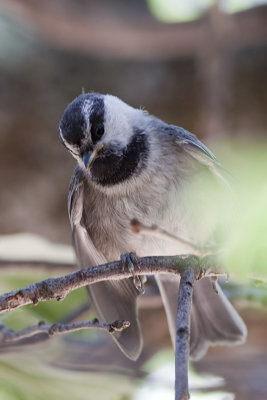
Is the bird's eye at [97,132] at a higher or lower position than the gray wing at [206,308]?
higher

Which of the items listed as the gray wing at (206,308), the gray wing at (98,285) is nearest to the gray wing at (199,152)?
the gray wing at (206,308)

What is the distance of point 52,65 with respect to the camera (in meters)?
2.58

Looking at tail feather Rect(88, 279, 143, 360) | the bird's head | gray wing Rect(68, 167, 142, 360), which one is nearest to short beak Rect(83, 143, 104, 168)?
the bird's head

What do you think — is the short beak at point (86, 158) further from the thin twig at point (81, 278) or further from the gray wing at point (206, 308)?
the thin twig at point (81, 278)

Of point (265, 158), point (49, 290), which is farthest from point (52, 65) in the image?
point (265, 158)

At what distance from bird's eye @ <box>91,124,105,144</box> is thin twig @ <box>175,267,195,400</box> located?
0.70 metres

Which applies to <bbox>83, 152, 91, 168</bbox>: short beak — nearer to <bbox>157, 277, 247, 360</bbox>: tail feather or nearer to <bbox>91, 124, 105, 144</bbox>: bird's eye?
<bbox>91, 124, 105, 144</bbox>: bird's eye

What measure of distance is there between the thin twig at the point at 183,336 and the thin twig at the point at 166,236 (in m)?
0.08

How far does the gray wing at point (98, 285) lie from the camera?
6.29 feet

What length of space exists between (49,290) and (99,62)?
5.04 feet

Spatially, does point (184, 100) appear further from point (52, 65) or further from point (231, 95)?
point (52, 65)

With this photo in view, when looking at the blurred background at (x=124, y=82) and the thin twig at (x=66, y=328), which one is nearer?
the thin twig at (x=66, y=328)

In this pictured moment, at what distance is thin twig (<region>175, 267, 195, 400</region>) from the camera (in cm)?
89

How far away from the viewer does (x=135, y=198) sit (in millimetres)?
1794
